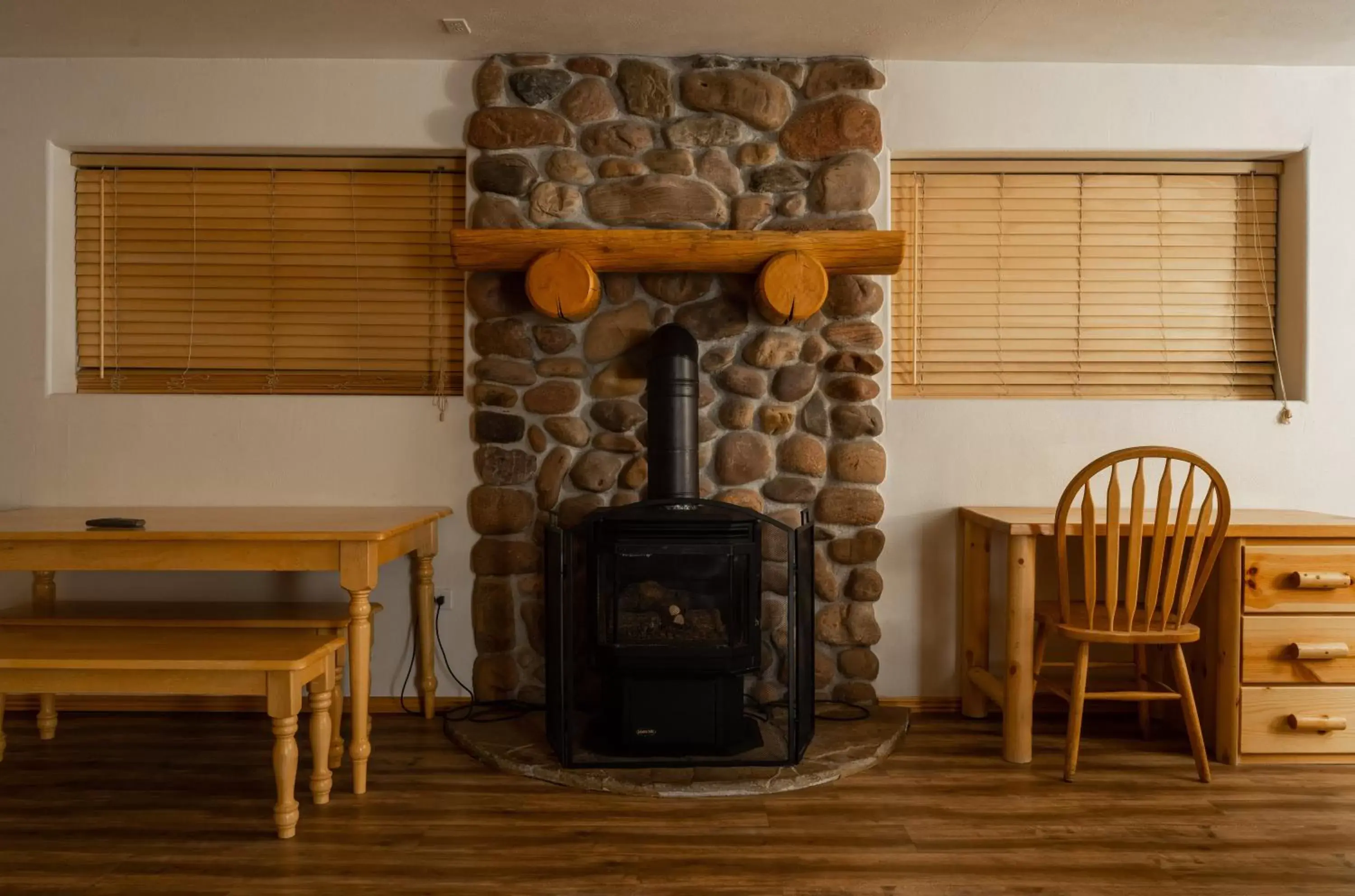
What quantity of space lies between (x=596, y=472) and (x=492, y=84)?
4.56ft

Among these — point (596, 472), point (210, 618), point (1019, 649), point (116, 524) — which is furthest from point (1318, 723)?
point (116, 524)

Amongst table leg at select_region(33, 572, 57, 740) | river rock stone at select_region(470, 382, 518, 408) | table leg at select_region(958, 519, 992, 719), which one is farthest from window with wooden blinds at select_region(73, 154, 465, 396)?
table leg at select_region(958, 519, 992, 719)

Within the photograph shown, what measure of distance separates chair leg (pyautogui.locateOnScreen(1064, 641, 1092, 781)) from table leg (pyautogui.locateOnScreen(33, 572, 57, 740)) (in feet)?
10.1

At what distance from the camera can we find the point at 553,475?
314cm

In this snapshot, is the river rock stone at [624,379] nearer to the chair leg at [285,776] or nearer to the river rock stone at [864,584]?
the river rock stone at [864,584]

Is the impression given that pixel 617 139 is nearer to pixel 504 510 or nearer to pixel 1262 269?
pixel 504 510

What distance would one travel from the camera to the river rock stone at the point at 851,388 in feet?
10.3

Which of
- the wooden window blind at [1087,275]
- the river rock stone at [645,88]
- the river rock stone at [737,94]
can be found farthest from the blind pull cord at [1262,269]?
the river rock stone at [645,88]

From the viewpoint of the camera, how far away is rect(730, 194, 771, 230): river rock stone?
3.13 metres

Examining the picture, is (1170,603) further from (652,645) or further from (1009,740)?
(652,645)

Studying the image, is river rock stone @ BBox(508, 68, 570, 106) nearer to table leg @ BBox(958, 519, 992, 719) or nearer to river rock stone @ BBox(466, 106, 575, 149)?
river rock stone @ BBox(466, 106, 575, 149)

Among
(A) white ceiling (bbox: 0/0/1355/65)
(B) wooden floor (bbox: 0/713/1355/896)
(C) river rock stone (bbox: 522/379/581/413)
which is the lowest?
(B) wooden floor (bbox: 0/713/1355/896)

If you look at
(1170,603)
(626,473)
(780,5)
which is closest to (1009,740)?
(1170,603)

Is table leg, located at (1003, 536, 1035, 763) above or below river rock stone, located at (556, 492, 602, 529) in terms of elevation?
below
